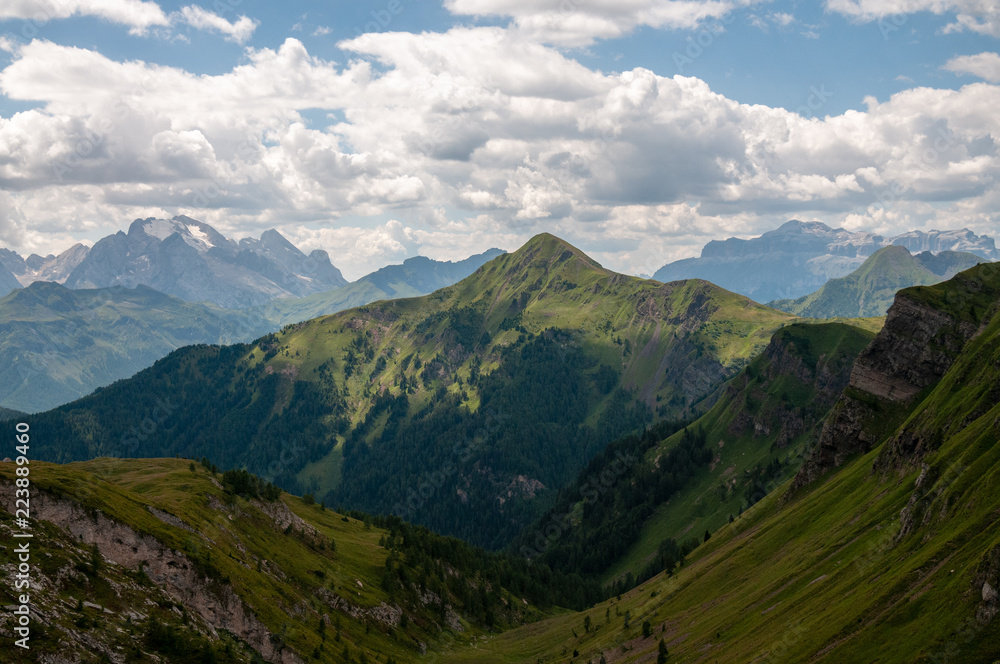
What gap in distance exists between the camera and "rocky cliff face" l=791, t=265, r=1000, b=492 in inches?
6038

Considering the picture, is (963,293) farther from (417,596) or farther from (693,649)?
(417,596)

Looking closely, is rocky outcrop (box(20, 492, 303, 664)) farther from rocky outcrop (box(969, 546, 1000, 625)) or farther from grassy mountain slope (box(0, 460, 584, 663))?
rocky outcrop (box(969, 546, 1000, 625))

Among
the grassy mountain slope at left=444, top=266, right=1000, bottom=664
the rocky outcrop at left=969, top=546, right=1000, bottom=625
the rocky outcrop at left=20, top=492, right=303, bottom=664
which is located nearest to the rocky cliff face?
the grassy mountain slope at left=444, top=266, right=1000, bottom=664

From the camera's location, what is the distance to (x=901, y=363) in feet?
532

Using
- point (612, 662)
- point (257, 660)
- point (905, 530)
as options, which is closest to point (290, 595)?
point (257, 660)

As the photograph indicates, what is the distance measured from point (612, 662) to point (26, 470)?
90.2 metres

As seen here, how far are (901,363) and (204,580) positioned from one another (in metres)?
161

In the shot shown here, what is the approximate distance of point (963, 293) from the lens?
567ft

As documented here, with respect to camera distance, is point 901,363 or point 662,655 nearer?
point 662,655

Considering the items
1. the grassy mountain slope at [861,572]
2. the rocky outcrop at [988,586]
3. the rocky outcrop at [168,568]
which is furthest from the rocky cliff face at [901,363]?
the rocky outcrop at [168,568]

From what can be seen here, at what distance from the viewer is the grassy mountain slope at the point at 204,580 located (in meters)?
60.8

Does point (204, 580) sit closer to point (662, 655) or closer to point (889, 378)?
point (662, 655)

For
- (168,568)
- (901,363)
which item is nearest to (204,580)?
(168,568)

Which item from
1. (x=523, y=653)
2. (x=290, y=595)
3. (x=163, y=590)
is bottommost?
(x=523, y=653)
